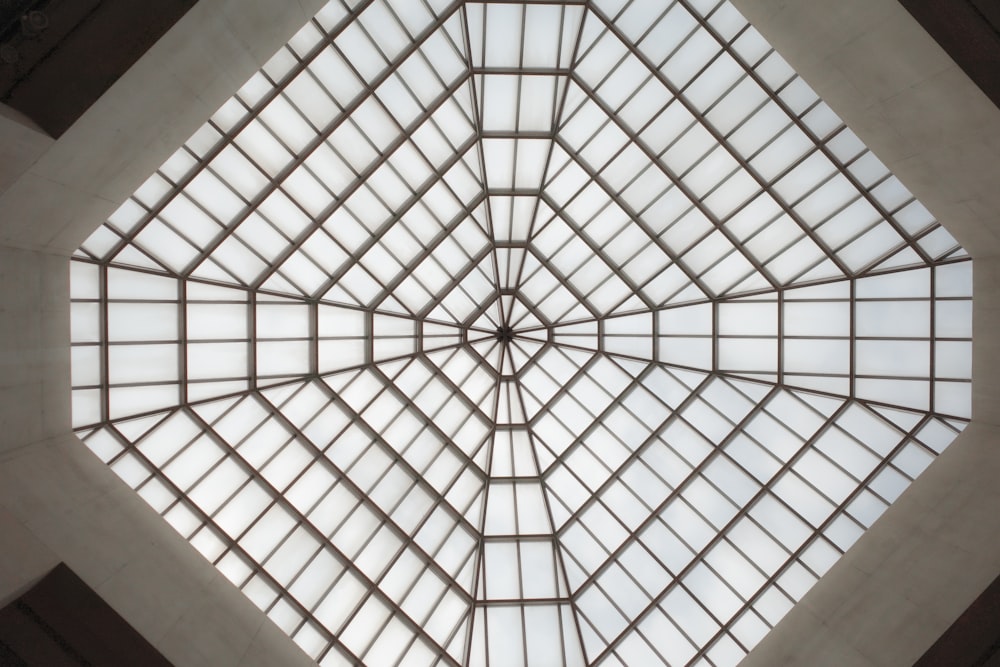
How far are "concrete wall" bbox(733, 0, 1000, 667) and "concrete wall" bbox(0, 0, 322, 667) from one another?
1339cm

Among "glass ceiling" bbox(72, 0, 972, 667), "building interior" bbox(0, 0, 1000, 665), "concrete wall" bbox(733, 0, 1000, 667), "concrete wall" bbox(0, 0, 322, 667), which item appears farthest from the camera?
"glass ceiling" bbox(72, 0, 972, 667)

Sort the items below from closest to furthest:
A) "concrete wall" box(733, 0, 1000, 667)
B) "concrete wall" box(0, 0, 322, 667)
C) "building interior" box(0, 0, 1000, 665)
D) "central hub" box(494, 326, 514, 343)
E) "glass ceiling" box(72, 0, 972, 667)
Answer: "concrete wall" box(0, 0, 322, 667)
"building interior" box(0, 0, 1000, 665)
"concrete wall" box(733, 0, 1000, 667)
"glass ceiling" box(72, 0, 972, 667)
"central hub" box(494, 326, 514, 343)

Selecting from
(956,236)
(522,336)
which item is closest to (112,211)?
(522,336)

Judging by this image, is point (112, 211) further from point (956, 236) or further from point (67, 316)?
point (956, 236)

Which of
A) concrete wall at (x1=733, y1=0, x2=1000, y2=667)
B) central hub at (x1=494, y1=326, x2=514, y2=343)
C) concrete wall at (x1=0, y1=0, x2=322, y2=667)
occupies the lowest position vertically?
concrete wall at (x1=733, y1=0, x2=1000, y2=667)

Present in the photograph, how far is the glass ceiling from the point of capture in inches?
820

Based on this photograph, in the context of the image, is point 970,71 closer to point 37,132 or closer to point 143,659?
point 37,132

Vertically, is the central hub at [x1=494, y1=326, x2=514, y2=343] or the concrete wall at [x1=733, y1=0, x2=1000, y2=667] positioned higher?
the central hub at [x1=494, y1=326, x2=514, y2=343]

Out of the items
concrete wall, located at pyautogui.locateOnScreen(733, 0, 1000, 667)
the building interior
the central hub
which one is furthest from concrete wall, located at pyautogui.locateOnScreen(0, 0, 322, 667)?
concrete wall, located at pyautogui.locateOnScreen(733, 0, 1000, 667)

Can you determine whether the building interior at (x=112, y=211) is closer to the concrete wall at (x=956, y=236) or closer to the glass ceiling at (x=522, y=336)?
the concrete wall at (x=956, y=236)

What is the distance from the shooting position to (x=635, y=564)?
2564cm

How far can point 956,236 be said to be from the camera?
19.0 m

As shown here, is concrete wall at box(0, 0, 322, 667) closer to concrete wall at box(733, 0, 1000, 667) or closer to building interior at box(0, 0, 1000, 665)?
building interior at box(0, 0, 1000, 665)

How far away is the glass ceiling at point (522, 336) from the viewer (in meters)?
20.8
